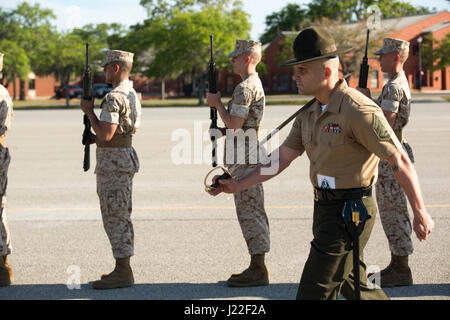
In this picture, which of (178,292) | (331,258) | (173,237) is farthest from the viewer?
(173,237)

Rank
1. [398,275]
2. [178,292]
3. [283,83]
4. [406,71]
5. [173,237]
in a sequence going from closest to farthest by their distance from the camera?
[178,292] → [398,275] → [173,237] → [406,71] → [283,83]

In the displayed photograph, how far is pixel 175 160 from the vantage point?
1282cm

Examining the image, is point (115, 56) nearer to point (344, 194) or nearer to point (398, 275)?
point (344, 194)

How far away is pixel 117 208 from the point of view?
5109 millimetres

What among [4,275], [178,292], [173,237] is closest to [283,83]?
[173,237]

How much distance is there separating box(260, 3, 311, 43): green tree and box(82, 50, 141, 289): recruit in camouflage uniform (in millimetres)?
91848

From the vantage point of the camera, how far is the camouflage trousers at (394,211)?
16.6 feet

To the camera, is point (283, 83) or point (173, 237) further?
point (283, 83)

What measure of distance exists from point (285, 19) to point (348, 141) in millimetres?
97028

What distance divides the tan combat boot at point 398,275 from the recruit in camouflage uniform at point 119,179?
2166mm

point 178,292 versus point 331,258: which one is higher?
point 331,258
